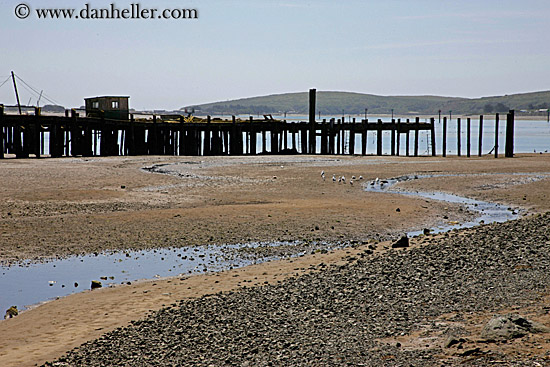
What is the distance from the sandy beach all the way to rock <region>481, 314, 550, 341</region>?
155 millimetres

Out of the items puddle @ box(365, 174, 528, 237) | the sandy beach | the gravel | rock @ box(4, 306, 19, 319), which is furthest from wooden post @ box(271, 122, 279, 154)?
rock @ box(4, 306, 19, 319)

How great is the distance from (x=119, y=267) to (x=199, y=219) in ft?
16.2

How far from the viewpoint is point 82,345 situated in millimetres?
8156

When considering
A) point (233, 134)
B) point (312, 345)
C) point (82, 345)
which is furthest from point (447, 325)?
point (233, 134)

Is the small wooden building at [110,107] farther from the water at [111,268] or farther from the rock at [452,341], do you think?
the rock at [452,341]

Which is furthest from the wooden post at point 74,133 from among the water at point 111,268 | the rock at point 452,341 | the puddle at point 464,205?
the rock at point 452,341

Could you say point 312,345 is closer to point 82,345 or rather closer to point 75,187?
point 82,345

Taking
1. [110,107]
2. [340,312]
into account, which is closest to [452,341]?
[340,312]

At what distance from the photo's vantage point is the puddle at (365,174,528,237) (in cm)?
1769

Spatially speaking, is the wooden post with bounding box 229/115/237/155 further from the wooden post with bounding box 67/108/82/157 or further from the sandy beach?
the sandy beach

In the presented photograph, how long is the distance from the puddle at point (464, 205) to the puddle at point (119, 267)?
4.38 metres

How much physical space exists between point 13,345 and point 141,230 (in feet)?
26.3

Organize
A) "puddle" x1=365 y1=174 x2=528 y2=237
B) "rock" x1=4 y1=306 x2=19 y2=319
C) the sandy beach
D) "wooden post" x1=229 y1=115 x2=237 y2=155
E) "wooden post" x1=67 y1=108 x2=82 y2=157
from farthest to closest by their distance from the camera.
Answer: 1. "wooden post" x1=229 y1=115 x2=237 y2=155
2. "wooden post" x1=67 y1=108 x2=82 y2=157
3. "puddle" x1=365 y1=174 x2=528 y2=237
4. "rock" x1=4 y1=306 x2=19 y2=319
5. the sandy beach

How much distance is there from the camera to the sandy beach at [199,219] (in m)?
9.08
